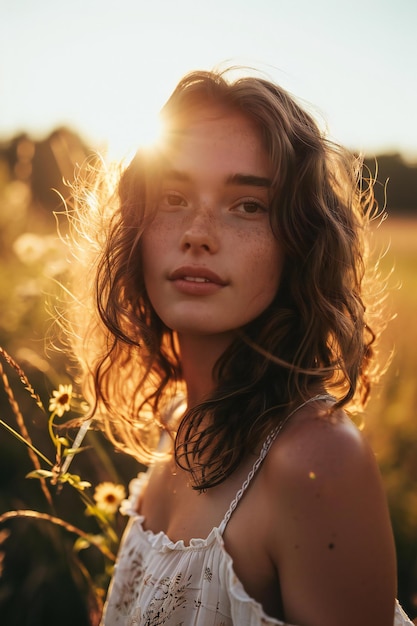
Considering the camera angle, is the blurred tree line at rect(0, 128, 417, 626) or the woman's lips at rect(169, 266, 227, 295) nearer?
the woman's lips at rect(169, 266, 227, 295)

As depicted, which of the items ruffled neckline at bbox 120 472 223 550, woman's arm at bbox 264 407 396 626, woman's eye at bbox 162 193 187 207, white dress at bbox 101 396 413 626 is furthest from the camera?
woman's eye at bbox 162 193 187 207

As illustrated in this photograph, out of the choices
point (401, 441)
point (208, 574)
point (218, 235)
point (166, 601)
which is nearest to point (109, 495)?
point (166, 601)

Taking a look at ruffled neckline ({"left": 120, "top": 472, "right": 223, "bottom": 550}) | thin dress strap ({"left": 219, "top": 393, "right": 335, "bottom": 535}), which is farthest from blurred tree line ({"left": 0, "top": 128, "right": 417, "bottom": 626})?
thin dress strap ({"left": 219, "top": 393, "right": 335, "bottom": 535})

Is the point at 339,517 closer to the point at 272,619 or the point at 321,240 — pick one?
the point at 272,619

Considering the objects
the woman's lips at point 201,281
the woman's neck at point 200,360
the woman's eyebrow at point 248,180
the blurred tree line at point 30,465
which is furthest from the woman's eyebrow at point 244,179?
the blurred tree line at point 30,465

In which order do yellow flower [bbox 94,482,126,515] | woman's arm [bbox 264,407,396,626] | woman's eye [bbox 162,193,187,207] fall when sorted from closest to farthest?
woman's arm [bbox 264,407,396,626] < woman's eye [bbox 162,193,187,207] < yellow flower [bbox 94,482,126,515]

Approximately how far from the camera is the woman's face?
1.61 metres

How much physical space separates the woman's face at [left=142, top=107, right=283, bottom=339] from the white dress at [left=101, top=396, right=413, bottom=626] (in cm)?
35

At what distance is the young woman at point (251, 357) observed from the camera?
1316 millimetres

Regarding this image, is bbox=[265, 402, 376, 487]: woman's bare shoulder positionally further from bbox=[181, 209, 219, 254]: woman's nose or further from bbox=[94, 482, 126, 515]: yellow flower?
bbox=[94, 482, 126, 515]: yellow flower

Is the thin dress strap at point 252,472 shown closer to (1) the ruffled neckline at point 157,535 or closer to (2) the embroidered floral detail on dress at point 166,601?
(1) the ruffled neckline at point 157,535

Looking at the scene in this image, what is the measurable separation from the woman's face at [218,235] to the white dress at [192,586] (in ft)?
1.15

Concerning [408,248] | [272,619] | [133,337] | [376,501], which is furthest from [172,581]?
[408,248]

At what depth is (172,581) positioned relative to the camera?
160 cm
